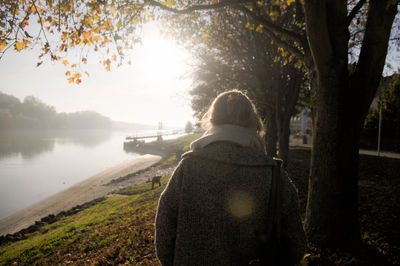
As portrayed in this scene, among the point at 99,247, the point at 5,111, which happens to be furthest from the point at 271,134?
the point at 5,111

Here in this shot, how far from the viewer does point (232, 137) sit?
1.52 meters

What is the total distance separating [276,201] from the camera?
1513 mm

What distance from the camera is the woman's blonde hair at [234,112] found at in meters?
1.63

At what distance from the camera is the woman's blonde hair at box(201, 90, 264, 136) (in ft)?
5.35

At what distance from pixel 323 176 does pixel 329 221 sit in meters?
0.75

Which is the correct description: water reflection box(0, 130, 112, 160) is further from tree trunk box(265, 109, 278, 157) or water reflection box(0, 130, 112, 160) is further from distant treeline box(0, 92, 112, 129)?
tree trunk box(265, 109, 278, 157)

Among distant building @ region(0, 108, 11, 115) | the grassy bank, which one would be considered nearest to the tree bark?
the grassy bank

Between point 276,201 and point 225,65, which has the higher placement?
point 225,65

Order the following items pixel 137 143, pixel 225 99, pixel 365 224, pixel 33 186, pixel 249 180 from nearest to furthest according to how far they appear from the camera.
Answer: pixel 249 180 → pixel 225 99 → pixel 365 224 → pixel 33 186 → pixel 137 143

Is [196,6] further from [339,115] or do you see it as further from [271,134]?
[271,134]

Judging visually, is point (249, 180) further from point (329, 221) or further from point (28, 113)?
point (28, 113)

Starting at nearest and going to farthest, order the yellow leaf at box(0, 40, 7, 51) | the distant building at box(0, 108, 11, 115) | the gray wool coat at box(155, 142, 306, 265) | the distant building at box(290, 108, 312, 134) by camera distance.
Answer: the gray wool coat at box(155, 142, 306, 265) < the yellow leaf at box(0, 40, 7, 51) < the distant building at box(290, 108, 312, 134) < the distant building at box(0, 108, 11, 115)

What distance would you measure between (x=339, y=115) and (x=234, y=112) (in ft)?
9.17

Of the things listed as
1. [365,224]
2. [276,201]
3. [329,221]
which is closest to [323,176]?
[329,221]
